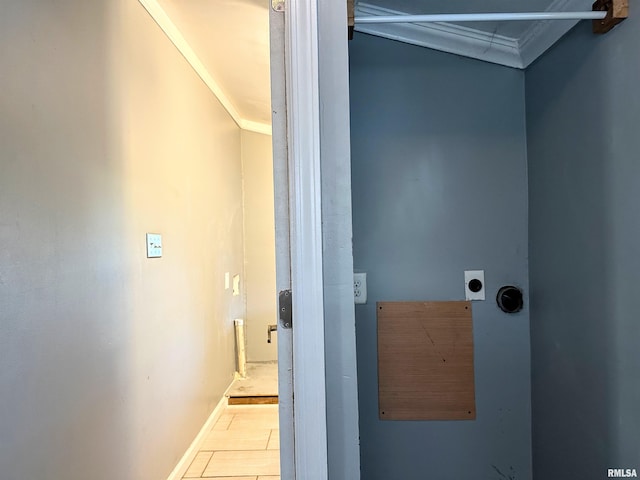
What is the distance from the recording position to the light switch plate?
1965 millimetres

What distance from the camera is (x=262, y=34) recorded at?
2.21m

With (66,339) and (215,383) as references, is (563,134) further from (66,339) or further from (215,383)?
(215,383)

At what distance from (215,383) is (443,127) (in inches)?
100

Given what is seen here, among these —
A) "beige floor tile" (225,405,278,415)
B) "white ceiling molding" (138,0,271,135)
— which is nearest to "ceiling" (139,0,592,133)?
"white ceiling molding" (138,0,271,135)

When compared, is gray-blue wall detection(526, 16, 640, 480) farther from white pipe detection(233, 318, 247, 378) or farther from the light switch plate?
white pipe detection(233, 318, 247, 378)

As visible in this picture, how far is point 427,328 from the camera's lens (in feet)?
4.84

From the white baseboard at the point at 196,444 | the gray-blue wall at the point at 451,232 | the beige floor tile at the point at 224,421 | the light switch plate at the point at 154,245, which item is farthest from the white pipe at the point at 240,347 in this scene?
the gray-blue wall at the point at 451,232

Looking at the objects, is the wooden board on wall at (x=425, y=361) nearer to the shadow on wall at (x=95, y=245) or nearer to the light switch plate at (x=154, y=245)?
the shadow on wall at (x=95, y=245)

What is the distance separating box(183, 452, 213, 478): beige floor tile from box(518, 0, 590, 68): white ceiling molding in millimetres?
2637

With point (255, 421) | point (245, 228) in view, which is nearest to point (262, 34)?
point (245, 228)

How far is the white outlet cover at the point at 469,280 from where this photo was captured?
1480 mm

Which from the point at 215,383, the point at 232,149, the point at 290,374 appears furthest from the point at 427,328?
the point at 232,149

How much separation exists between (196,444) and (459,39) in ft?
8.80

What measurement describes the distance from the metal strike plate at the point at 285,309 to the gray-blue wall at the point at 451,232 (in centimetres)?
65
